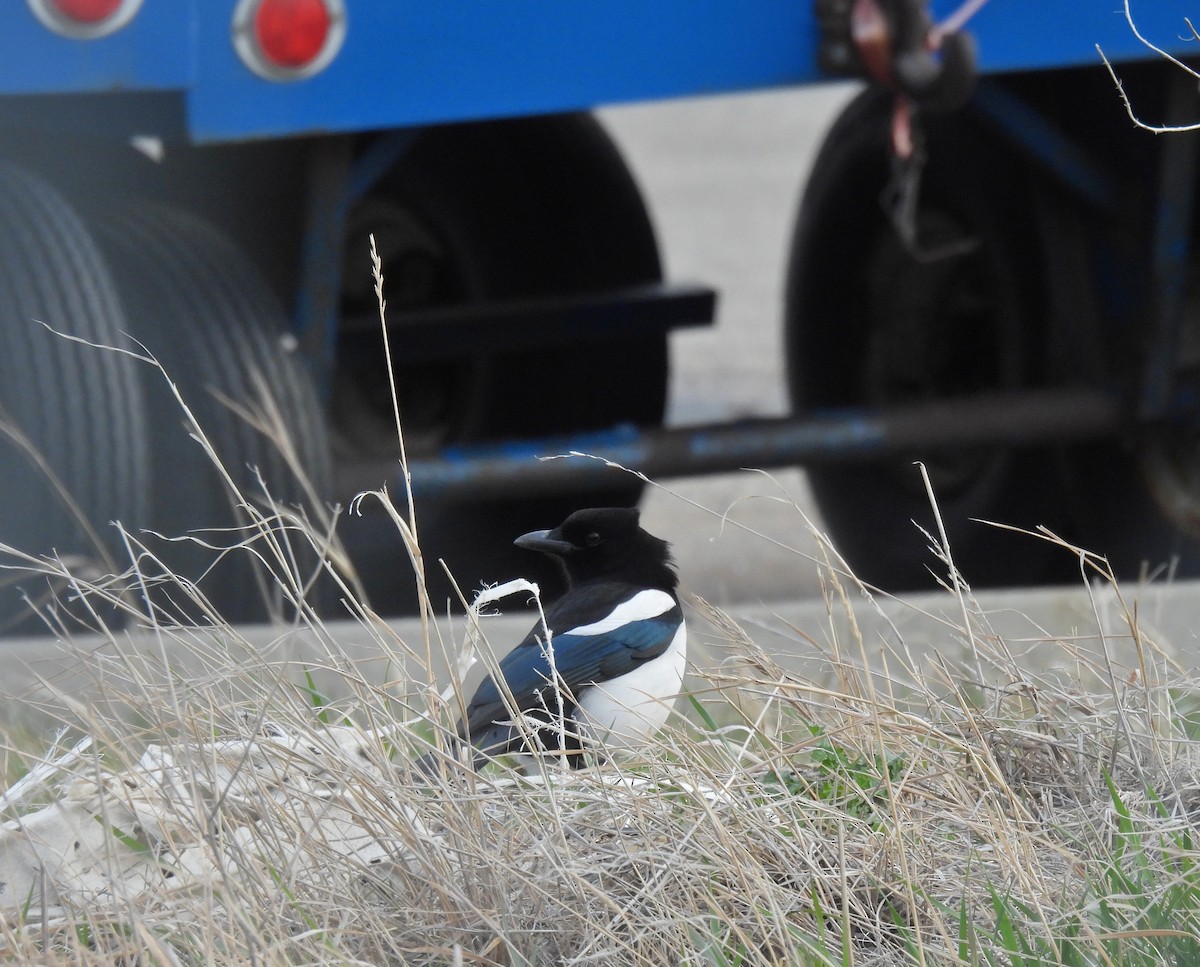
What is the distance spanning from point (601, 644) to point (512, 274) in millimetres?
2996

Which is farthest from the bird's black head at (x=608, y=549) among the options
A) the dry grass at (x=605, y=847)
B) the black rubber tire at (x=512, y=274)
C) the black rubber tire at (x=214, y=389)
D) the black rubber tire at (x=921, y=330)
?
the black rubber tire at (x=512, y=274)

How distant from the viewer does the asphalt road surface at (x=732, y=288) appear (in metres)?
6.07

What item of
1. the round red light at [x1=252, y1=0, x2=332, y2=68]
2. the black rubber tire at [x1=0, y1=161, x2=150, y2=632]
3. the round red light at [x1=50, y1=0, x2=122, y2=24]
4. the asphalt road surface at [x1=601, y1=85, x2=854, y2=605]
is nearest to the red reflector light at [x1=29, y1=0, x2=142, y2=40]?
the round red light at [x1=50, y1=0, x2=122, y2=24]

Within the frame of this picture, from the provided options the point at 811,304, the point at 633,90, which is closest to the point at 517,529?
the point at 811,304

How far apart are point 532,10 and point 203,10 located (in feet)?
2.25

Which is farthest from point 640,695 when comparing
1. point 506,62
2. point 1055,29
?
point 1055,29

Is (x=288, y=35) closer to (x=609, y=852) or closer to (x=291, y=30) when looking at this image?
(x=291, y=30)

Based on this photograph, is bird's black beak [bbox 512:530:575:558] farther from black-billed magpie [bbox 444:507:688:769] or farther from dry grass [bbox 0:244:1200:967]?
dry grass [bbox 0:244:1200:967]

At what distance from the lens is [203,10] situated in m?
3.53

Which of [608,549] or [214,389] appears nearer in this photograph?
[608,549]

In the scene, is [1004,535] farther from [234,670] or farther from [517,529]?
[234,670]

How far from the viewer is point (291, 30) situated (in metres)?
3.56

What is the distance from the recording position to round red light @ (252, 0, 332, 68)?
3.54 metres

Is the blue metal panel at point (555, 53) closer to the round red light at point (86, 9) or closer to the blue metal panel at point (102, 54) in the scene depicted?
the blue metal panel at point (102, 54)
